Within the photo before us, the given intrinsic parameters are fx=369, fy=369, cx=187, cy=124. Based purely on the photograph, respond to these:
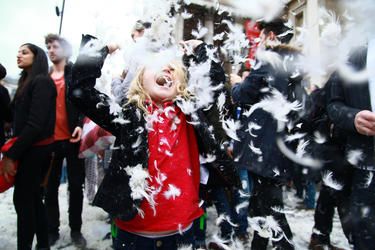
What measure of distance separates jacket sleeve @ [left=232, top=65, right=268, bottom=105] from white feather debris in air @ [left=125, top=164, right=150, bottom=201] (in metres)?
1.21

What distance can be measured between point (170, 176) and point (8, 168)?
A: 1313mm

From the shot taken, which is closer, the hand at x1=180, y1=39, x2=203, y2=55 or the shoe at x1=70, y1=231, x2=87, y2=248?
the hand at x1=180, y1=39, x2=203, y2=55

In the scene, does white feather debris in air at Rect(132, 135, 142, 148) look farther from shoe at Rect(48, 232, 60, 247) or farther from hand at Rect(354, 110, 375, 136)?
shoe at Rect(48, 232, 60, 247)

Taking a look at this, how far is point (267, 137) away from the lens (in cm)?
282

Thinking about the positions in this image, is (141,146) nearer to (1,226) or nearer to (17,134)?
(17,134)

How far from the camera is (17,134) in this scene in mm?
2705

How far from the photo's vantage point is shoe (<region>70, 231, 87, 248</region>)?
125 inches

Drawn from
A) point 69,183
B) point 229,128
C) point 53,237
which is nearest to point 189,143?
point 229,128

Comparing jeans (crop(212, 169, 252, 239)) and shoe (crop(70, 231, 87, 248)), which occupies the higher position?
jeans (crop(212, 169, 252, 239))

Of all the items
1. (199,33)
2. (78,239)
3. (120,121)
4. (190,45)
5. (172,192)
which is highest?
(199,33)

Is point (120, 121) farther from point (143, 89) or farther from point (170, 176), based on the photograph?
point (170, 176)

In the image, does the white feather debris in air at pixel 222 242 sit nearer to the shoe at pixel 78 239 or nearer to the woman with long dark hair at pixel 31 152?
the shoe at pixel 78 239

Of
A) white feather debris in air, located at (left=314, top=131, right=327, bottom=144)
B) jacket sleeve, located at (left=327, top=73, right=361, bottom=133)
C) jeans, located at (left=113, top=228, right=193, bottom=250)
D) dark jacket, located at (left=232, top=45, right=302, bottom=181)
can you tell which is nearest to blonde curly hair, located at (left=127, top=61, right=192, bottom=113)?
jeans, located at (left=113, top=228, right=193, bottom=250)

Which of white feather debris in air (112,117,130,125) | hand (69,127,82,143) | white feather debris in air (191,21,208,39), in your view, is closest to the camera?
white feather debris in air (112,117,130,125)
